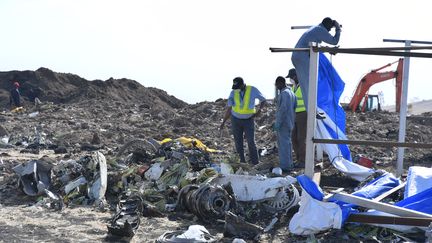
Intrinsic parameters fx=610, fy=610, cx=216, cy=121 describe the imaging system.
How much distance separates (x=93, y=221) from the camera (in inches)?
249

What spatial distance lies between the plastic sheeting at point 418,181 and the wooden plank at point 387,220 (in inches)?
27.3

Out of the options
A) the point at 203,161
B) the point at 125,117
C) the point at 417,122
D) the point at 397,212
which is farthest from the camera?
the point at 125,117

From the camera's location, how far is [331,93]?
326 inches

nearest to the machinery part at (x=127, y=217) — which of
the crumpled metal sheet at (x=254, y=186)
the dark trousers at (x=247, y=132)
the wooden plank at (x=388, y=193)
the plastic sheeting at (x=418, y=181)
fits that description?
the crumpled metal sheet at (x=254, y=186)

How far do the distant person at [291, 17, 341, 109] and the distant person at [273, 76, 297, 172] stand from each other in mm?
485

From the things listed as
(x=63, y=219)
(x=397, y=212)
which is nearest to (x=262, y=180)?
(x=397, y=212)

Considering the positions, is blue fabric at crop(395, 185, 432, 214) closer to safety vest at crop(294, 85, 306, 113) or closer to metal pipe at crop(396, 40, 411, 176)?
metal pipe at crop(396, 40, 411, 176)

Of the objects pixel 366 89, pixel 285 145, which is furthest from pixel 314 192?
pixel 366 89

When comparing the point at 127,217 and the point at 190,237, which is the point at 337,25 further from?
the point at 190,237

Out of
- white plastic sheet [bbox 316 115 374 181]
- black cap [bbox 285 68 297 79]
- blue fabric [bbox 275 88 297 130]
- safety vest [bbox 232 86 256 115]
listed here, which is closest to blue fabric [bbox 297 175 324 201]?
white plastic sheet [bbox 316 115 374 181]

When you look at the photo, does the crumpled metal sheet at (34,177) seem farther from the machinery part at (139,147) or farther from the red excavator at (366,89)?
the red excavator at (366,89)

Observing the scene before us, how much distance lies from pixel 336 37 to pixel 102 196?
12.1 ft

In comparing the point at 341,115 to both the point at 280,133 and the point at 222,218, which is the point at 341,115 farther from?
the point at 222,218

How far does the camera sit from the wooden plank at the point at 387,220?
16.1ft
